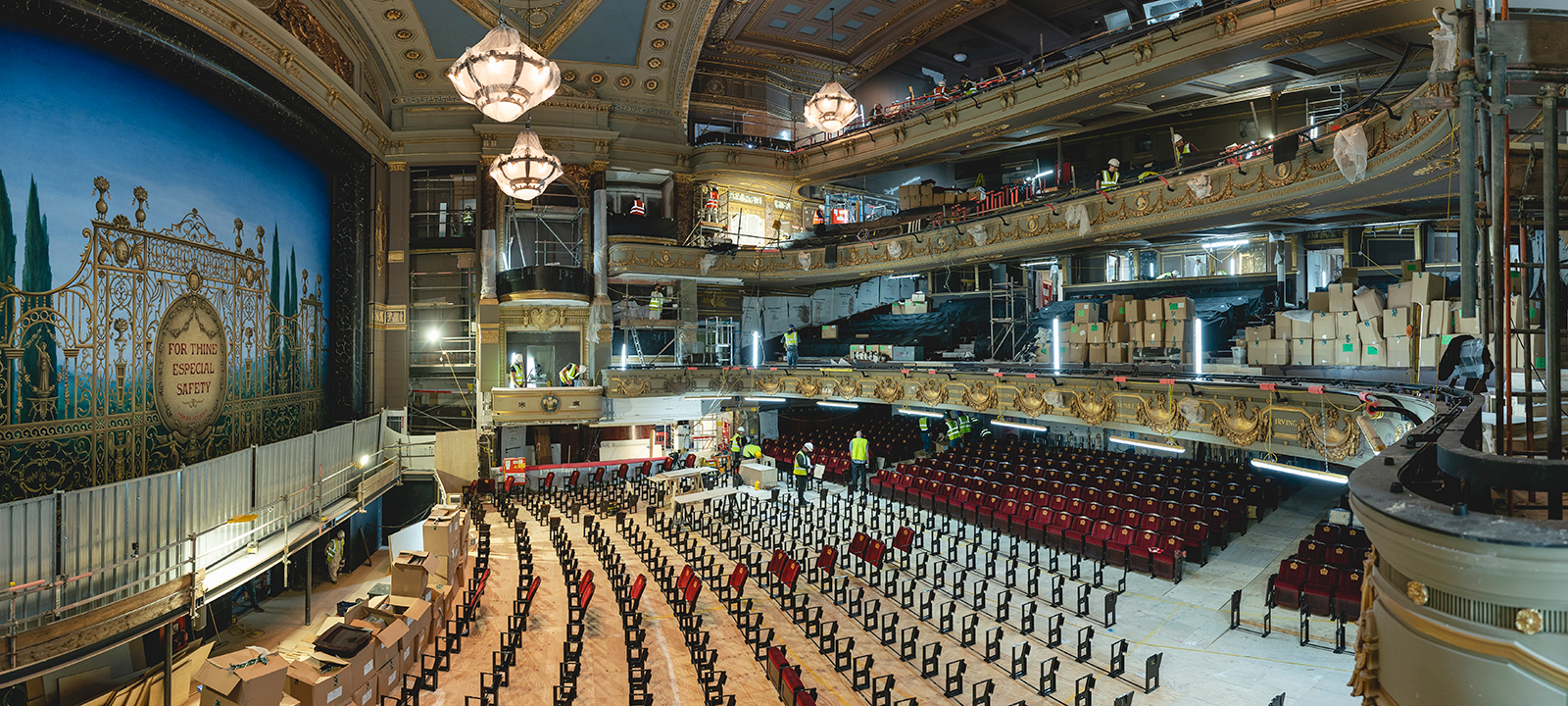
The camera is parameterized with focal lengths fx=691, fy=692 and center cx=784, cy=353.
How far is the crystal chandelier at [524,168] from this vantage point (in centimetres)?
1558

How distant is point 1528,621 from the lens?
1.81 metres


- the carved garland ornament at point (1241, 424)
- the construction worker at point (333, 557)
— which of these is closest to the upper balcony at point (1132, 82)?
the carved garland ornament at point (1241, 424)

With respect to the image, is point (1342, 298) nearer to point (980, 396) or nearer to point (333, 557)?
point (980, 396)

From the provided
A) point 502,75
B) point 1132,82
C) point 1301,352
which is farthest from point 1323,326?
point 502,75

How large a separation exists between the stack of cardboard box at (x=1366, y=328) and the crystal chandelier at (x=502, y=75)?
537 inches

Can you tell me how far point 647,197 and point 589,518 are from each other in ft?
50.1

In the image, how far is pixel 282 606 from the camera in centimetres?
1262

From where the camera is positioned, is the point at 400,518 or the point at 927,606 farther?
the point at 400,518

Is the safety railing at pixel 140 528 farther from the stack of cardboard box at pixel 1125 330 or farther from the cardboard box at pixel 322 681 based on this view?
the stack of cardboard box at pixel 1125 330

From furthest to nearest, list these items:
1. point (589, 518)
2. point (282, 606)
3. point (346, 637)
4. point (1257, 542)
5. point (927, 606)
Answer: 1. point (589, 518)
2. point (1257, 542)
3. point (282, 606)
4. point (927, 606)
5. point (346, 637)

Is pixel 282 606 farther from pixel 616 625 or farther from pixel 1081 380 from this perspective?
pixel 1081 380

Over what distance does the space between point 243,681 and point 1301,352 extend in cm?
1546

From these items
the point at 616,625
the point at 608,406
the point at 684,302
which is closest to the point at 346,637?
the point at 616,625

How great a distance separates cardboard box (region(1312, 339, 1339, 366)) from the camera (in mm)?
11570
